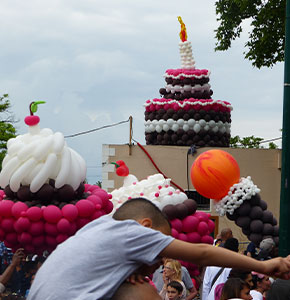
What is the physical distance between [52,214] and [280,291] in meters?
3.70

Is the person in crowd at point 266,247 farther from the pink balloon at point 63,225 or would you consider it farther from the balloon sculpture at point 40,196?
the pink balloon at point 63,225

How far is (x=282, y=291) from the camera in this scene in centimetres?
425

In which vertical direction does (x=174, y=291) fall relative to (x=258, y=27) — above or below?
below

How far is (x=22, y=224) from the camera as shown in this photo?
7277 millimetres

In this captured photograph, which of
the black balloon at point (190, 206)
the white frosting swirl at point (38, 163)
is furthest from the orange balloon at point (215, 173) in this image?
the white frosting swirl at point (38, 163)

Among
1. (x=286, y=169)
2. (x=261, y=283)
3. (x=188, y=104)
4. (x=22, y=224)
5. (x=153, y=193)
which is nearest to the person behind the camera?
(x=286, y=169)

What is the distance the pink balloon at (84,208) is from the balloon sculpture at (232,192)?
8.28ft

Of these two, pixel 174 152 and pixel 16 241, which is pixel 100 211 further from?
pixel 174 152

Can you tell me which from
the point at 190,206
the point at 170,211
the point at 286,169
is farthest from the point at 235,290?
the point at 190,206

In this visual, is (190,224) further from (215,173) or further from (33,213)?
(33,213)

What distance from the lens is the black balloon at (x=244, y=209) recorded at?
31.8 feet

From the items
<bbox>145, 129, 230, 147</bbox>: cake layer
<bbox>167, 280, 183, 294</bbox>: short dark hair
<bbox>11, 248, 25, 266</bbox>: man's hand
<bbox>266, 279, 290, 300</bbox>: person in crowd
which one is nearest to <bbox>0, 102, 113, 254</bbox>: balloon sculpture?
<bbox>11, 248, 25, 266</bbox>: man's hand

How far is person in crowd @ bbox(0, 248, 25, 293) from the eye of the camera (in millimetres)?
6918

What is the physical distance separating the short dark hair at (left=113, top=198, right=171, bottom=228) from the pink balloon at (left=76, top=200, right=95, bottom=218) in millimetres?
4586
